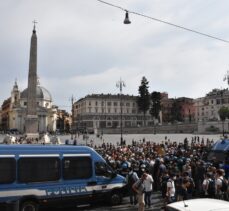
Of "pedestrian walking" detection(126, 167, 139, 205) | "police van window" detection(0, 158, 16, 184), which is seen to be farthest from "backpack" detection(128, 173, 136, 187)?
"police van window" detection(0, 158, 16, 184)

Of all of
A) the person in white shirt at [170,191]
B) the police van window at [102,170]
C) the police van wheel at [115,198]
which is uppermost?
the police van window at [102,170]

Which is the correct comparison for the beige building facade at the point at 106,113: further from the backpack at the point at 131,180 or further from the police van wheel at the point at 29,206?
the police van wheel at the point at 29,206

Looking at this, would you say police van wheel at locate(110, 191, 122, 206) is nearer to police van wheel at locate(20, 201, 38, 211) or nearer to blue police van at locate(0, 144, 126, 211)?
blue police van at locate(0, 144, 126, 211)

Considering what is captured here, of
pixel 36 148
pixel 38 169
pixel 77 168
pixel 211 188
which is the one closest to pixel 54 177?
pixel 38 169

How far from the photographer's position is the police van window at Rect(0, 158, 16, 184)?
35.1 feet

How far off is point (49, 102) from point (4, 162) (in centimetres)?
13712

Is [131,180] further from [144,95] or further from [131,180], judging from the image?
[144,95]

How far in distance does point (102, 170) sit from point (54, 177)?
5.91 feet

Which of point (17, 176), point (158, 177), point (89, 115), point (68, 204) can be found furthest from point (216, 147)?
point (89, 115)

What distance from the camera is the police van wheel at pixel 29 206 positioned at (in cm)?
1099

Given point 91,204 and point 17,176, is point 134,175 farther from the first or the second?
point 17,176

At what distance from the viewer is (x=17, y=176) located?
11.0 meters

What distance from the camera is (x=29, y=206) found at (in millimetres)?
11109

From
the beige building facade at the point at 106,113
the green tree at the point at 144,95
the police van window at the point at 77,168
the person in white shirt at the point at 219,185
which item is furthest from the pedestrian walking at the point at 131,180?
the beige building facade at the point at 106,113
